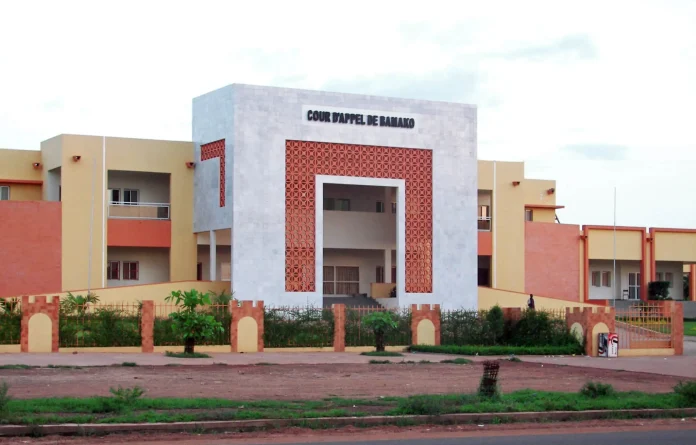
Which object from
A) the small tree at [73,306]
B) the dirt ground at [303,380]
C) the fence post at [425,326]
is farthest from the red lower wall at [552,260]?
the small tree at [73,306]

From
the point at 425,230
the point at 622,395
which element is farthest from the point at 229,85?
the point at 622,395

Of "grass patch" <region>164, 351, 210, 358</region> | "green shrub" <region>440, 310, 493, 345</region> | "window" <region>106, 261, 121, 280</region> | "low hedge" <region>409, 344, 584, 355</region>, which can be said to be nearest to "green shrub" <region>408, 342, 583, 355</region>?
"low hedge" <region>409, 344, 584, 355</region>

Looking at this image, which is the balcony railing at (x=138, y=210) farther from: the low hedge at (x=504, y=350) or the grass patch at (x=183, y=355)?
the low hedge at (x=504, y=350)

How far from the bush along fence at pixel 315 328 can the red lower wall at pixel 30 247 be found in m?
8.59

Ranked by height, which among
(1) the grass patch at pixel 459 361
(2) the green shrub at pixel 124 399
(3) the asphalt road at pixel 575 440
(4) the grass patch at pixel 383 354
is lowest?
(4) the grass patch at pixel 383 354

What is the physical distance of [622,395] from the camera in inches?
719

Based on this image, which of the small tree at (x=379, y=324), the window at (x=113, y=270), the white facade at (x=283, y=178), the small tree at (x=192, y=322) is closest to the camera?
the small tree at (x=192, y=322)

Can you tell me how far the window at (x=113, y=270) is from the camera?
43812 mm

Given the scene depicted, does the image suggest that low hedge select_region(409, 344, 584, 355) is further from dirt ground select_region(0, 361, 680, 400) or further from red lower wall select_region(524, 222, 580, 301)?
red lower wall select_region(524, 222, 580, 301)

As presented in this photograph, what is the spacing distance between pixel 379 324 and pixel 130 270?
16.9 meters

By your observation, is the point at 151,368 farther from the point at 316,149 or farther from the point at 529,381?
the point at 316,149

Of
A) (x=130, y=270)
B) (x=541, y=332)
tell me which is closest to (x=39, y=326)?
(x=130, y=270)

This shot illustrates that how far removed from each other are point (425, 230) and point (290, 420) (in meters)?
30.2

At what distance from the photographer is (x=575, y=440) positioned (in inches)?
537
